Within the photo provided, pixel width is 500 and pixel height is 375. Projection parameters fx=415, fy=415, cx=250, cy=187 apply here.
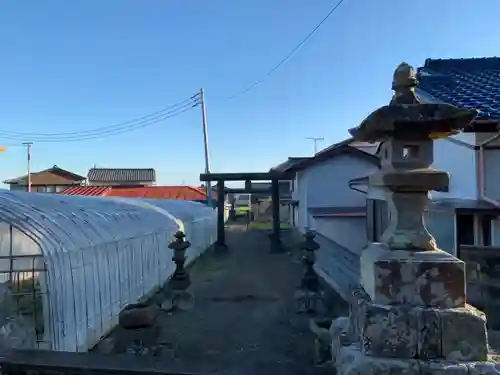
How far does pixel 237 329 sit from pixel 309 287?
8.17 ft

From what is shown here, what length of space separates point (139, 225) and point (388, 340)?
32.0 ft

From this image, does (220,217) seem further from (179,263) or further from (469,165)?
(469,165)

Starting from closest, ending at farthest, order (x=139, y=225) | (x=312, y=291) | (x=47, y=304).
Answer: (x=47, y=304)
(x=312, y=291)
(x=139, y=225)

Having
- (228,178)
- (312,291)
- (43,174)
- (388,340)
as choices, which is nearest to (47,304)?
(388,340)

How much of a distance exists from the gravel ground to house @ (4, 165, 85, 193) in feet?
121

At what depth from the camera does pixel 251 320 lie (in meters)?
8.73

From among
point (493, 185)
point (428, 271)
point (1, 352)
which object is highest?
point (493, 185)

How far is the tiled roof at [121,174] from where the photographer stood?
172 feet

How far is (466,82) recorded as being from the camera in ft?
35.3

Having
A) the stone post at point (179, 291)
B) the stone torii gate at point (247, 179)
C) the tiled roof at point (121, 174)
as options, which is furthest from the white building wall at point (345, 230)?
the tiled roof at point (121, 174)

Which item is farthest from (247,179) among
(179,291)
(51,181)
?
(51,181)

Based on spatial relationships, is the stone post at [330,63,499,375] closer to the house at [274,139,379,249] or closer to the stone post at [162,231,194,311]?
the stone post at [162,231,194,311]

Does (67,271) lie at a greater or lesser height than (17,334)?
greater

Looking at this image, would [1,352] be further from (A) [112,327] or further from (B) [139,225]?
(B) [139,225]
